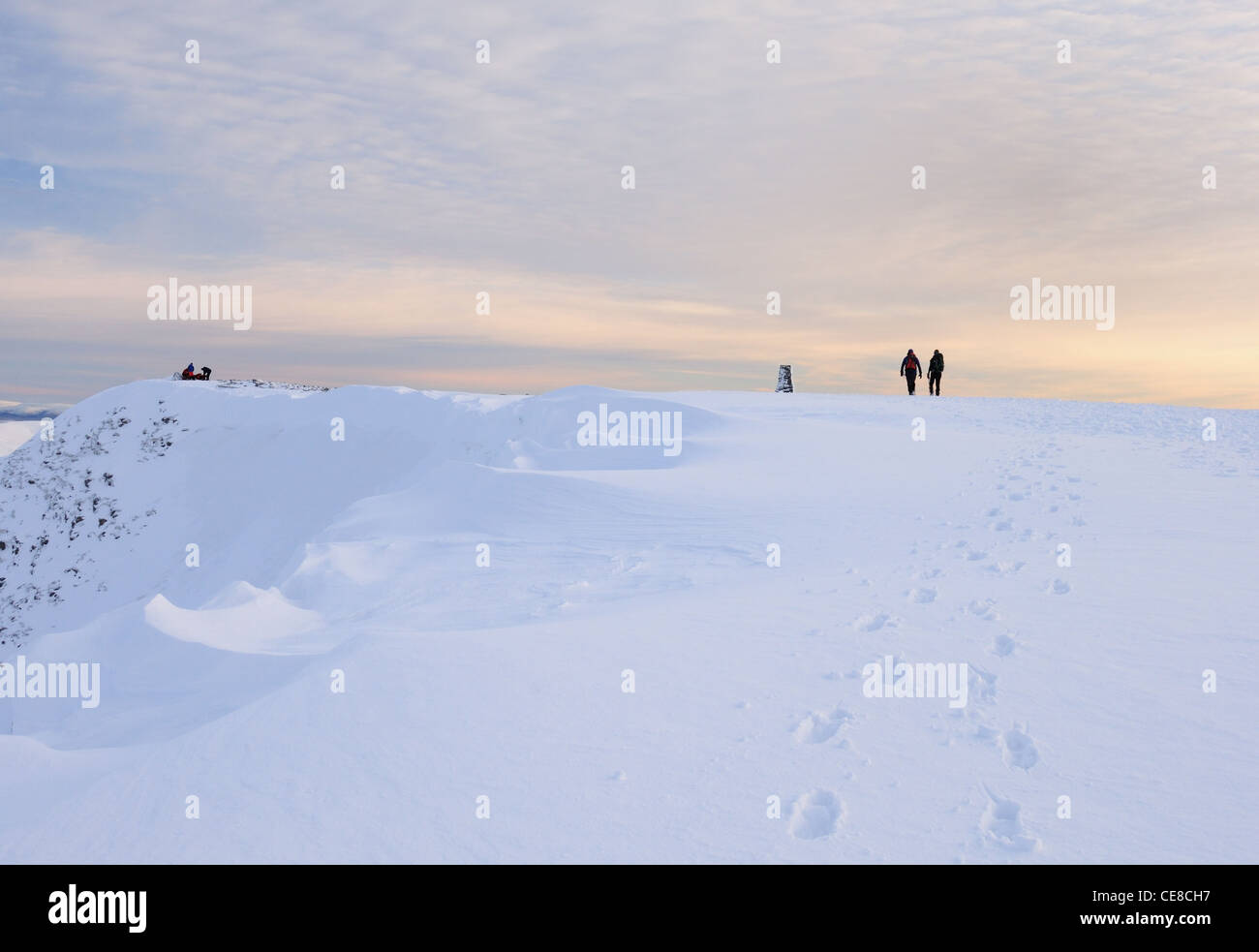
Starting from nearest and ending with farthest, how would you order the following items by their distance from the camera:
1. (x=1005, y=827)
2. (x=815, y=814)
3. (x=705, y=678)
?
(x=1005, y=827) < (x=815, y=814) < (x=705, y=678)

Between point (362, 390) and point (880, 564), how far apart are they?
20927mm

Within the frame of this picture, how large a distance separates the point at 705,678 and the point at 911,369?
24.0 m

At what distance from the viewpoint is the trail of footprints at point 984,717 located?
468 centimetres

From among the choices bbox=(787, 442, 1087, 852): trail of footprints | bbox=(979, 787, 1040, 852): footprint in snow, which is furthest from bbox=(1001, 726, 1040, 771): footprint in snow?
bbox=(979, 787, 1040, 852): footprint in snow

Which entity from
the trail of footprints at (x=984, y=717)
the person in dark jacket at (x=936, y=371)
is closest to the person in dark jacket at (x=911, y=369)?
the person in dark jacket at (x=936, y=371)

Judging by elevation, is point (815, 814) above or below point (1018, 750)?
below

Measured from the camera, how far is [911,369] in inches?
1110

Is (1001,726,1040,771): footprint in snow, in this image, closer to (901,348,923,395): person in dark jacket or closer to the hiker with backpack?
(901,348,923,395): person in dark jacket

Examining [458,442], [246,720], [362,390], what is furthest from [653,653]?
[362,390]

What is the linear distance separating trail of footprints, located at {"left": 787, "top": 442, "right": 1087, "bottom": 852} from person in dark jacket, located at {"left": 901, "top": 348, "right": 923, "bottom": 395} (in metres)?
17.6

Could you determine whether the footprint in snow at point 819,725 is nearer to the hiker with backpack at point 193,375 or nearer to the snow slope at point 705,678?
the snow slope at point 705,678
